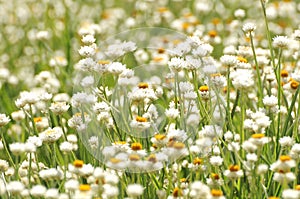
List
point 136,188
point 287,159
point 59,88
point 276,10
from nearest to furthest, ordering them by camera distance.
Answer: point 136,188
point 287,159
point 59,88
point 276,10

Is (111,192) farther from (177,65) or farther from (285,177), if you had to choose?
(177,65)

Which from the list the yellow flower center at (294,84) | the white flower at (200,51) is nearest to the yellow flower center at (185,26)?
the white flower at (200,51)

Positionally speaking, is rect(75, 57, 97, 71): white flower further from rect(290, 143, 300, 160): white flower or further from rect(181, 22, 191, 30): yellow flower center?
rect(181, 22, 191, 30): yellow flower center

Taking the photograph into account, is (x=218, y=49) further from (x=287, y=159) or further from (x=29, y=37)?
(x=287, y=159)

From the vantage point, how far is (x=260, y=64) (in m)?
2.64

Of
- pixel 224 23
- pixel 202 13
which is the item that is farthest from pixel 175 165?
pixel 202 13

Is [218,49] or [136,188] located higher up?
[218,49]

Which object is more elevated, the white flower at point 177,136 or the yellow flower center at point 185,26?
the yellow flower center at point 185,26

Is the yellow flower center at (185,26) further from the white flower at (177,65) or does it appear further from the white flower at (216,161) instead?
the white flower at (216,161)

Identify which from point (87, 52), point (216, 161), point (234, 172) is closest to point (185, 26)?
point (87, 52)

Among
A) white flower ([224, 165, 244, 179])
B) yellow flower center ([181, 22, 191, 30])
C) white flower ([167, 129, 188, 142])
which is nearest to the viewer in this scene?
white flower ([224, 165, 244, 179])

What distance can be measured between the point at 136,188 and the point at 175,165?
0.57 m

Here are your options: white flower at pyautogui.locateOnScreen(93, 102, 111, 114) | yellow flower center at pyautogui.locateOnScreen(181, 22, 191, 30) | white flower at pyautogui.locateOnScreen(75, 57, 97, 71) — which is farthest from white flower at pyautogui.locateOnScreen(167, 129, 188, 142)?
yellow flower center at pyautogui.locateOnScreen(181, 22, 191, 30)

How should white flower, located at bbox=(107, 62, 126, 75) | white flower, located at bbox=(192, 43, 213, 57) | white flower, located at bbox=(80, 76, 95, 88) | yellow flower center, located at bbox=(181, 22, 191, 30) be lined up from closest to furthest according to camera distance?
1. white flower, located at bbox=(107, 62, 126, 75)
2. white flower, located at bbox=(80, 76, 95, 88)
3. white flower, located at bbox=(192, 43, 213, 57)
4. yellow flower center, located at bbox=(181, 22, 191, 30)
